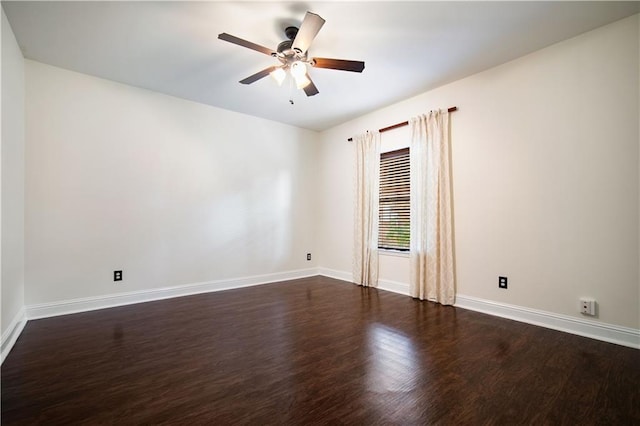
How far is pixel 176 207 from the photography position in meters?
3.90

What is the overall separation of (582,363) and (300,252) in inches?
153

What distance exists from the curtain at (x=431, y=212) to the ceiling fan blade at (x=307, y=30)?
207 centimetres

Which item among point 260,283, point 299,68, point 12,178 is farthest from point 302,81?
point 260,283

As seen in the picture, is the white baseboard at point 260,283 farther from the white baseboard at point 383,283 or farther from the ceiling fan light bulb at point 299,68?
the ceiling fan light bulb at point 299,68

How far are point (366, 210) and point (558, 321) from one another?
261 cm

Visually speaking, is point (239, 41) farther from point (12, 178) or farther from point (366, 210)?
point (366, 210)

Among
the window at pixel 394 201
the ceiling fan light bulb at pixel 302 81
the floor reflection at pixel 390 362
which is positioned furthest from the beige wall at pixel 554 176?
the ceiling fan light bulb at pixel 302 81

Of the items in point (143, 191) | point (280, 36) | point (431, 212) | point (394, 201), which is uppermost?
point (280, 36)

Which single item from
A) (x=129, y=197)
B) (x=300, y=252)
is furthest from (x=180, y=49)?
(x=300, y=252)

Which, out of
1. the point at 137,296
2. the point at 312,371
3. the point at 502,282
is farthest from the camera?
the point at 137,296

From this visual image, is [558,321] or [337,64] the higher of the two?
[337,64]

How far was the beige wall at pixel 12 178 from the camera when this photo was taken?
227cm

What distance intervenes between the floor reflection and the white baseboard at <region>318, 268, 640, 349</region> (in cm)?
125

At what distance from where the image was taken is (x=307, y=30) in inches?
84.4
